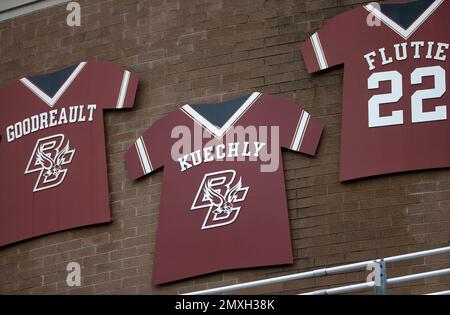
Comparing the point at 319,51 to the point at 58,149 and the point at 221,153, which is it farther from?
the point at 58,149

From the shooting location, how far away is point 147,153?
15016mm

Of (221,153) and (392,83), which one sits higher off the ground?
(392,83)

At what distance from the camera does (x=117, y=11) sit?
15.9 m

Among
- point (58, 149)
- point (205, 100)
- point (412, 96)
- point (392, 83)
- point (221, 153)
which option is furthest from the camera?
point (58, 149)

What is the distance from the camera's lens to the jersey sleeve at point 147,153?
14.9m

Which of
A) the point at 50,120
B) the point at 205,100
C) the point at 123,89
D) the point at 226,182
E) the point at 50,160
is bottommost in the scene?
the point at 226,182

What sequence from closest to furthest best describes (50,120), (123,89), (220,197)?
(220,197) < (123,89) < (50,120)

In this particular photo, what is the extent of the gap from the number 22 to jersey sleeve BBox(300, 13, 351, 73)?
0.53 metres

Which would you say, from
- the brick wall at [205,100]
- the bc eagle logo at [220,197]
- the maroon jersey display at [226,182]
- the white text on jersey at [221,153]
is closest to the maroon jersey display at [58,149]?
the brick wall at [205,100]

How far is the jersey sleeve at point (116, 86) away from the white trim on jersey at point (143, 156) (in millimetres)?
478

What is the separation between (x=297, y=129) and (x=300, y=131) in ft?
0.15

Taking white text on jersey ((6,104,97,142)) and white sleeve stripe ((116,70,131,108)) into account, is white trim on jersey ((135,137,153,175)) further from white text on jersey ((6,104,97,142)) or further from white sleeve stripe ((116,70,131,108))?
white text on jersey ((6,104,97,142))

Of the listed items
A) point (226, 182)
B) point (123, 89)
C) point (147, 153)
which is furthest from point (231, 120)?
point (123, 89)

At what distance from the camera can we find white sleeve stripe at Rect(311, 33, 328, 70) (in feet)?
47.3
